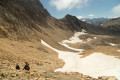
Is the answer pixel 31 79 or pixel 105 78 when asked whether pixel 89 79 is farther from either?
pixel 31 79

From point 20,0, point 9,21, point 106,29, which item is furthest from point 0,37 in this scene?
point 106,29

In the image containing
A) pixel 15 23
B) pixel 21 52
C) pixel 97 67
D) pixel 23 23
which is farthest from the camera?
pixel 23 23

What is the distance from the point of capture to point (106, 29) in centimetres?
18212

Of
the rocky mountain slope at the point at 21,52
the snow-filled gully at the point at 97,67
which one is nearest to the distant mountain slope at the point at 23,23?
the rocky mountain slope at the point at 21,52

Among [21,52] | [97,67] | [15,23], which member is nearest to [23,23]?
[15,23]

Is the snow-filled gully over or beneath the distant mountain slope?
beneath

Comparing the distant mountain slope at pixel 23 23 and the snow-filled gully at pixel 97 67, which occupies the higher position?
the distant mountain slope at pixel 23 23

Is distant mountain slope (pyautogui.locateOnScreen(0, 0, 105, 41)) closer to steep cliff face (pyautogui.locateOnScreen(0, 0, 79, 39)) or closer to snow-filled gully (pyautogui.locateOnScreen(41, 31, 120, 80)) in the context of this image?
steep cliff face (pyautogui.locateOnScreen(0, 0, 79, 39))

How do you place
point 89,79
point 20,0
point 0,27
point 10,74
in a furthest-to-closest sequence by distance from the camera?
point 20,0 < point 0,27 < point 89,79 < point 10,74

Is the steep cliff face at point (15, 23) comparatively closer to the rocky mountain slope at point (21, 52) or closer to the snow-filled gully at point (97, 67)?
the rocky mountain slope at point (21, 52)

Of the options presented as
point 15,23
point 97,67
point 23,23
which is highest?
point 23,23

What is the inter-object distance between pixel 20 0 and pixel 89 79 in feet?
233

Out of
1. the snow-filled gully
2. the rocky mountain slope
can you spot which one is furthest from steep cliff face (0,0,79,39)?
the snow-filled gully

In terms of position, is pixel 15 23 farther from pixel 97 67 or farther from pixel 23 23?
pixel 97 67
